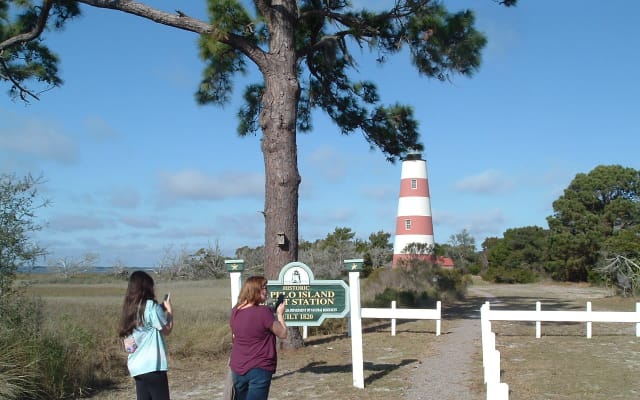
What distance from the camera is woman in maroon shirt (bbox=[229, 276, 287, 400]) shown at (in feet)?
20.2

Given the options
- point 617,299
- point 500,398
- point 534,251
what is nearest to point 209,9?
point 500,398

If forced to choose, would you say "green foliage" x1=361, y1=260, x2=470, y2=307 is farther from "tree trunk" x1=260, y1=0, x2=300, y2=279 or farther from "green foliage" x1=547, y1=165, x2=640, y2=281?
"green foliage" x1=547, y1=165, x2=640, y2=281

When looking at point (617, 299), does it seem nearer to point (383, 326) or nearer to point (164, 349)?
point (383, 326)

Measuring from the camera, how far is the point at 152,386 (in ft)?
19.1

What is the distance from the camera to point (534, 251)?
62.9 meters

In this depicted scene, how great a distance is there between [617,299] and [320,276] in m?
13.6

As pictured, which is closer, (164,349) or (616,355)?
(164,349)

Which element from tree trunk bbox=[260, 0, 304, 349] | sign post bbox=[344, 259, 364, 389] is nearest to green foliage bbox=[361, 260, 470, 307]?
tree trunk bbox=[260, 0, 304, 349]

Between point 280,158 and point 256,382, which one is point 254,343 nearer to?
point 256,382

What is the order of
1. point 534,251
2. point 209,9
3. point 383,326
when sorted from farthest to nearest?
point 534,251
point 383,326
point 209,9

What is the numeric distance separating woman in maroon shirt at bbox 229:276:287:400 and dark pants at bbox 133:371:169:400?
694mm

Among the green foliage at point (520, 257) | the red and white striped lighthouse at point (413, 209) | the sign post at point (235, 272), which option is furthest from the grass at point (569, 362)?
the green foliage at point (520, 257)

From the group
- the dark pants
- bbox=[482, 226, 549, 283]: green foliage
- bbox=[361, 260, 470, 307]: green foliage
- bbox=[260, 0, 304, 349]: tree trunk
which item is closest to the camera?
the dark pants

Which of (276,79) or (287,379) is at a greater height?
(276,79)
